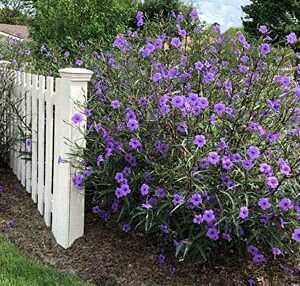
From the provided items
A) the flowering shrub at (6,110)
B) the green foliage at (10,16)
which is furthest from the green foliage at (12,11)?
the flowering shrub at (6,110)

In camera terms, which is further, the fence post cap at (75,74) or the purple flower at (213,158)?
the fence post cap at (75,74)

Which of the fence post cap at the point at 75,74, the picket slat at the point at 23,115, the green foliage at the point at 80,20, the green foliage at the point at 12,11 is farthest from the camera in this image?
the green foliage at the point at 12,11

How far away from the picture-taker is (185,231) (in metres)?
2.99

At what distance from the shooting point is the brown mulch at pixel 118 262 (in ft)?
9.71

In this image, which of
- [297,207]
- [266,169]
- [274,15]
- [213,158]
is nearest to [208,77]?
[213,158]

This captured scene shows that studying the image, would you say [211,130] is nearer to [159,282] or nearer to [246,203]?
[246,203]

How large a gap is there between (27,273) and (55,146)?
0.91 metres

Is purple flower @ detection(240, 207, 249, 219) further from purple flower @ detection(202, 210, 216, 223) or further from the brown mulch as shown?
the brown mulch

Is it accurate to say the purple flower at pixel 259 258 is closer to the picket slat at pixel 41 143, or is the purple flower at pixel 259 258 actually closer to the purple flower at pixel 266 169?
the purple flower at pixel 266 169

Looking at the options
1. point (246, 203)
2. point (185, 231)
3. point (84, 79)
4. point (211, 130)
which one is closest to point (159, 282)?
point (185, 231)

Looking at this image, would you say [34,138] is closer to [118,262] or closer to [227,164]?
[118,262]

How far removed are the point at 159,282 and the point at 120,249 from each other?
42 cm

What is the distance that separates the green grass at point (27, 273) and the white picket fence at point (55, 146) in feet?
1.02

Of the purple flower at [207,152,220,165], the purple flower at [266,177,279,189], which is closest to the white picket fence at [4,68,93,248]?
the purple flower at [207,152,220,165]
